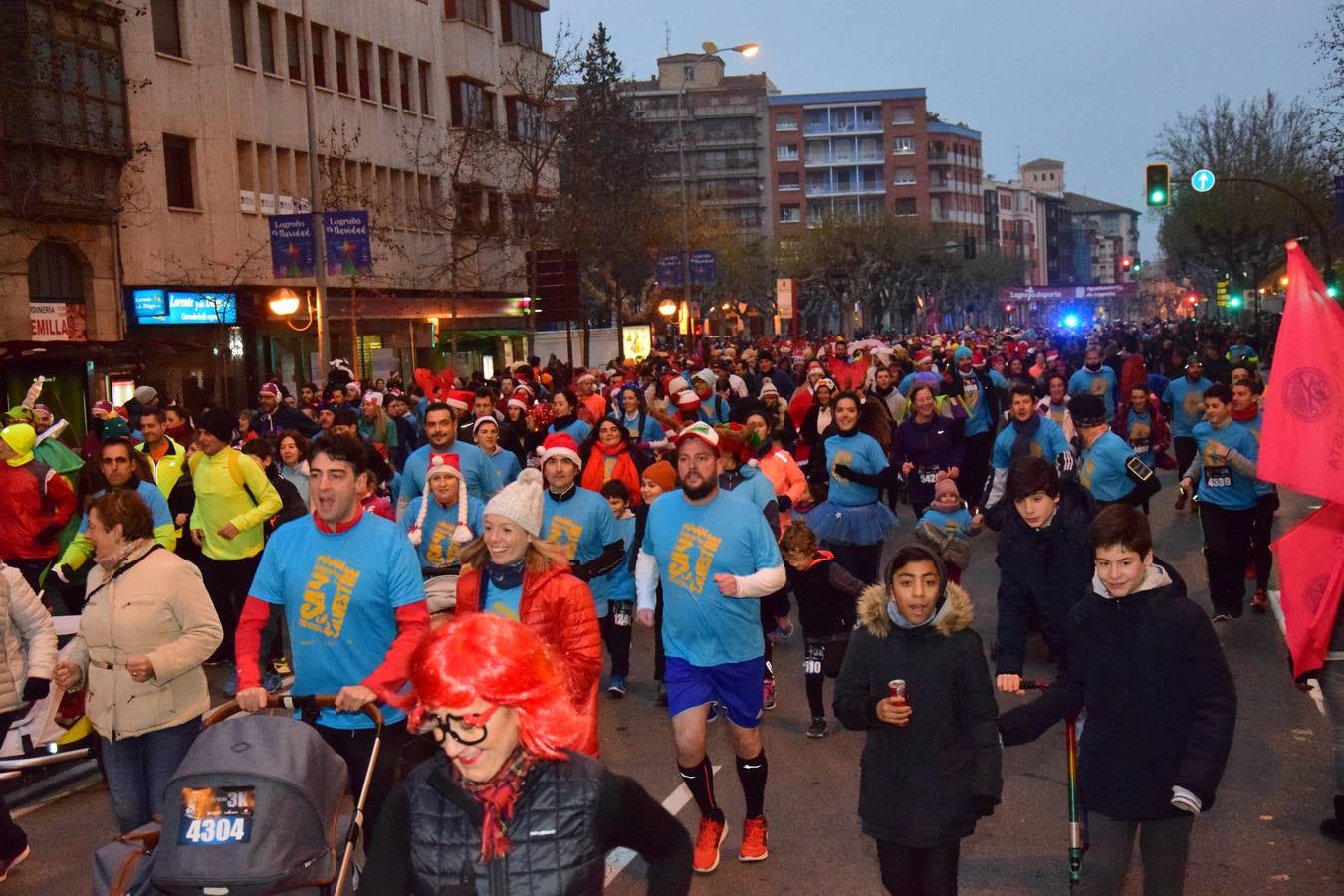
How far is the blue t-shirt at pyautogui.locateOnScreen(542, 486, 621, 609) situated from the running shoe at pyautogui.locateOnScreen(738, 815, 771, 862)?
7.43 ft

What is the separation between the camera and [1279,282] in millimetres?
68062

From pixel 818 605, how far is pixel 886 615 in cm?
412

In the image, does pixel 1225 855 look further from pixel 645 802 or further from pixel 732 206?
pixel 732 206

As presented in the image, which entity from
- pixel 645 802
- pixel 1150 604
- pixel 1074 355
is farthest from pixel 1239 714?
pixel 1074 355

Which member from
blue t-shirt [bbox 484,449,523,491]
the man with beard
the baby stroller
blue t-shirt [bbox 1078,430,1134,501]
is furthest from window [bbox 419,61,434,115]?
the baby stroller

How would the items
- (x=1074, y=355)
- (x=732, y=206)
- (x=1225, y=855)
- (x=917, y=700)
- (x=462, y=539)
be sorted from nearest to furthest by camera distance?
(x=917, y=700), (x=1225, y=855), (x=462, y=539), (x=1074, y=355), (x=732, y=206)

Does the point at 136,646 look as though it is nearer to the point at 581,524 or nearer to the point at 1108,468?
the point at 581,524

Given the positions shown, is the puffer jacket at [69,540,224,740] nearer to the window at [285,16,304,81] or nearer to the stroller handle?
the stroller handle

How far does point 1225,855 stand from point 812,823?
1.84 metres

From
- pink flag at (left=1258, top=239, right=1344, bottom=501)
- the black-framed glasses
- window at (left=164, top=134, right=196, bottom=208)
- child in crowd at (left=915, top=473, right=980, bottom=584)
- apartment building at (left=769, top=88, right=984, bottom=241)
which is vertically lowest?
child in crowd at (left=915, top=473, right=980, bottom=584)

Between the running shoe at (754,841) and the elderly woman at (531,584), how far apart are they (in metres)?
1.45

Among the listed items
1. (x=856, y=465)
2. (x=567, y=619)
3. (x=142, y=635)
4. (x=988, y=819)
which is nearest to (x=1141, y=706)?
(x=567, y=619)

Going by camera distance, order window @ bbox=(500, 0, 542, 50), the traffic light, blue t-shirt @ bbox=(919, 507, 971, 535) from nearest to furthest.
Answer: blue t-shirt @ bbox=(919, 507, 971, 535) < the traffic light < window @ bbox=(500, 0, 542, 50)

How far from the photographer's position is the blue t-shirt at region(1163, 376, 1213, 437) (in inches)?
645
